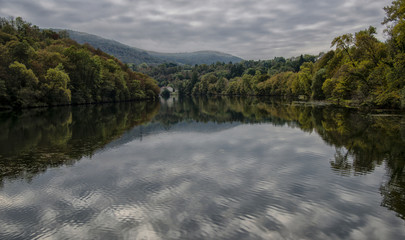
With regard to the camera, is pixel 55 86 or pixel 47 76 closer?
pixel 47 76

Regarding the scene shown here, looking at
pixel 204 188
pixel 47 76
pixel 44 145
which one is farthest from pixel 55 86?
pixel 204 188

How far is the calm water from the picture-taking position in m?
9.14

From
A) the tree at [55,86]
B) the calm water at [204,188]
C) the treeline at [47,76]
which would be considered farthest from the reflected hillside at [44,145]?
the tree at [55,86]

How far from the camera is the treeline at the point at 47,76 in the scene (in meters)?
54.2

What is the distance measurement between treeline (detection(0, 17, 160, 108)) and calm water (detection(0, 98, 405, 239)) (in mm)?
37438

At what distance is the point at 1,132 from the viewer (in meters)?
27.9

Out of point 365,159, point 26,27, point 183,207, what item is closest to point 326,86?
point 365,159

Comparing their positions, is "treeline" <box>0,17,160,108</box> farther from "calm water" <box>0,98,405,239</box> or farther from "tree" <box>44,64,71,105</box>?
"calm water" <box>0,98,405,239</box>

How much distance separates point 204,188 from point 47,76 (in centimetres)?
5935

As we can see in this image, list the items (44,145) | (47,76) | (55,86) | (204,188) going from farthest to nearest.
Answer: (55,86), (47,76), (44,145), (204,188)

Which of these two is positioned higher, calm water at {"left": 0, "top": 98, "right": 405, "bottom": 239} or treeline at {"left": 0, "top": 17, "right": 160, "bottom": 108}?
treeline at {"left": 0, "top": 17, "right": 160, "bottom": 108}

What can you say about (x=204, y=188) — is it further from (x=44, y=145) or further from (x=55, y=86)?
(x=55, y=86)

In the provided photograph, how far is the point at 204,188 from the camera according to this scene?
12.7 metres

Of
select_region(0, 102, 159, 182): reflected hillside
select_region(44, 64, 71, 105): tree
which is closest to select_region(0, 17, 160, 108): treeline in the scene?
select_region(44, 64, 71, 105): tree
